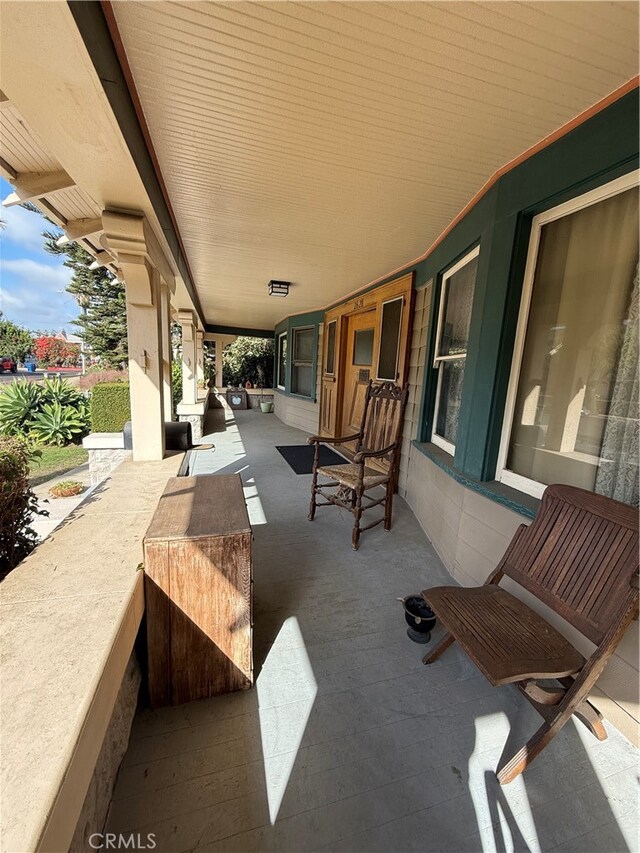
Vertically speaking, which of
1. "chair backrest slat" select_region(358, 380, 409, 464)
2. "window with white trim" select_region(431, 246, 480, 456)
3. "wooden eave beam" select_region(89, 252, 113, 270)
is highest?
"wooden eave beam" select_region(89, 252, 113, 270)

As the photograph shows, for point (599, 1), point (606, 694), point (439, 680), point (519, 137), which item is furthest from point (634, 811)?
point (519, 137)

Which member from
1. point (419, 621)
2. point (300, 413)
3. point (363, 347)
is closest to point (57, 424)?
point (300, 413)

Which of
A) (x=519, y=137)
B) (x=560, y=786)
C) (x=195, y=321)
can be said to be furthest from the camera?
→ (x=195, y=321)

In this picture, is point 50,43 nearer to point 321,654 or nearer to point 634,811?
point 321,654

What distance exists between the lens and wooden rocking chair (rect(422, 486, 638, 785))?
1136mm

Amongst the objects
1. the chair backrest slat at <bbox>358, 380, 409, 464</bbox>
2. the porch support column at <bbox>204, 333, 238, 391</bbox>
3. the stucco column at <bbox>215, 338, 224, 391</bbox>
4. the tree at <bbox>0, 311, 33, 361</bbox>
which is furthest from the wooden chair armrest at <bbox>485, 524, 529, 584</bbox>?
the tree at <bbox>0, 311, 33, 361</bbox>

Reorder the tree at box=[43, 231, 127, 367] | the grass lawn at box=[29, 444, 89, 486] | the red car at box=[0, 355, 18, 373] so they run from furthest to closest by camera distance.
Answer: the red car at box=[0, 355, 18, 373] → the tree at box=[43, 231, 127, 367] → the grass lawn at box=[29, 444, 89, 486]

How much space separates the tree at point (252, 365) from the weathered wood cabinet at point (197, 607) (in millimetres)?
14149

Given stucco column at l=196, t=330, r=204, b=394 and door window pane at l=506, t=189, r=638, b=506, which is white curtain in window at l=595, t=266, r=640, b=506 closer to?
door window pane at l=506, t=189, r=638, b=506

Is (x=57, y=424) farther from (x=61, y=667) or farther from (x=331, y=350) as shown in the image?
(x=61, y=667)

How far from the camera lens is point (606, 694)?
53.9 inches

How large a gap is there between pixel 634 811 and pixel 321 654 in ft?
3.70

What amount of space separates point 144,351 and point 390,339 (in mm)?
2541

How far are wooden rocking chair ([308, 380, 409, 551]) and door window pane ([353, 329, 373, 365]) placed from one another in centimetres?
139
